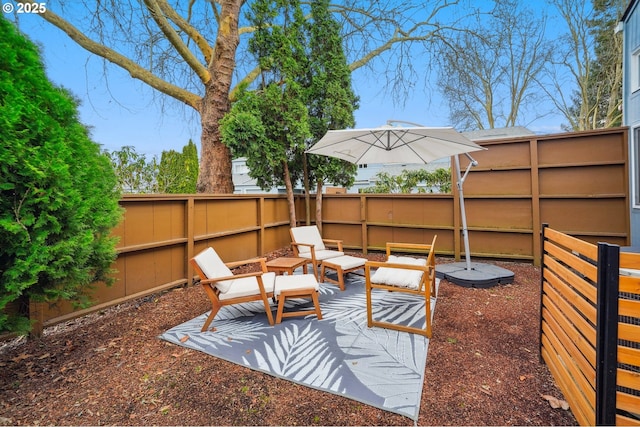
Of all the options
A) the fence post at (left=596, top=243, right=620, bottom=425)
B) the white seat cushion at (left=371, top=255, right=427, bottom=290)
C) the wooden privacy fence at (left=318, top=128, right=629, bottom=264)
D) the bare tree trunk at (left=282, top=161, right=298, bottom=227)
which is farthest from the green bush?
the wooden privacy fence at (left=318, top=128, right=629, bottom=264)

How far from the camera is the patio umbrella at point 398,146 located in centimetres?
396

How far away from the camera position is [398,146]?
4.75 metres

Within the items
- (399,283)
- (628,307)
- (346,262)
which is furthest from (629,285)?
(346,262)

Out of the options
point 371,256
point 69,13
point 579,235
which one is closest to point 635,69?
point 579,235

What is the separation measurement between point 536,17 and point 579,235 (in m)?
11.0

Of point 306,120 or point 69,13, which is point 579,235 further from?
point 69,13

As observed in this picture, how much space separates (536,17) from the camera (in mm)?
Answer: 11484

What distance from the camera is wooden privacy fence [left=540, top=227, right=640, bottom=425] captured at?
1368 millimetres

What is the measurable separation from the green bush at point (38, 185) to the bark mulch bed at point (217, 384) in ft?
1.81

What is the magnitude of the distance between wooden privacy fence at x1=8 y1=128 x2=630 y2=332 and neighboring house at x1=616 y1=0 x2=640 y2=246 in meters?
0.09

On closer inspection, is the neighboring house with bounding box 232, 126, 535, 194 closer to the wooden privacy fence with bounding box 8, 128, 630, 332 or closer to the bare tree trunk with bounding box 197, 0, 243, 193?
the bare tree trunk with bounding box 197, 0, 243, 193

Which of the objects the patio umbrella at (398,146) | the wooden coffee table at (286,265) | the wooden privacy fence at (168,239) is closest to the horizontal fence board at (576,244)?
the patio umbrella at (398,146)

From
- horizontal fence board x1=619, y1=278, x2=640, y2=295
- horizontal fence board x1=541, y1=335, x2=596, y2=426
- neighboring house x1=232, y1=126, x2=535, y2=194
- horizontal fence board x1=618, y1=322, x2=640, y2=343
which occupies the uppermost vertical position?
neighboring house x1=232, y1=126, x2=535, y2=194

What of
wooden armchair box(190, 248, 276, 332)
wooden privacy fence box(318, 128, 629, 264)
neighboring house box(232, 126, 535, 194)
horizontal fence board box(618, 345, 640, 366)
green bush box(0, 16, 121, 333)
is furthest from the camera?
neighboring house box(232, 126, 535, 194)
